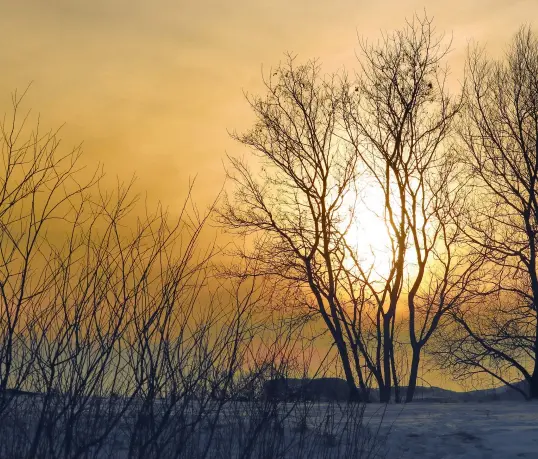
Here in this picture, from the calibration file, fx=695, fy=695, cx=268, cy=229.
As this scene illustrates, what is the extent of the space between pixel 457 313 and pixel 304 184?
5.99m

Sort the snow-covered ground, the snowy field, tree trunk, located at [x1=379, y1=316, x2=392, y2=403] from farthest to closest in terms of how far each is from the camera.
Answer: tree trunk, located at [x1=379, y1=316, x2=392, y2=403] < the snow-covered ground < the snowy field

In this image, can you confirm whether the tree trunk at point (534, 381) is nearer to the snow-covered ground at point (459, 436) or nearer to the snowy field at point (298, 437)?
the snow-covered ground at point (459, 436)

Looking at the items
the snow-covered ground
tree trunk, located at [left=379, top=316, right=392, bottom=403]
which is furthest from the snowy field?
tree trunk, located at [left=379, top=316, right=392, bottom=403]

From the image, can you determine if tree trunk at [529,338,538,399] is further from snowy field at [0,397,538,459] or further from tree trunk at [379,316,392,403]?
snowy field at [0,397,538,459]

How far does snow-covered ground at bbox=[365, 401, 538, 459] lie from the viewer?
23.0 feet

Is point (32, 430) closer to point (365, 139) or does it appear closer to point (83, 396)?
point (83, 396)

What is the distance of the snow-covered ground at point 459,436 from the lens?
7.00 m

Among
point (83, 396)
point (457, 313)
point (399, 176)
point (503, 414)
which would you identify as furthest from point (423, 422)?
point (457, 313)

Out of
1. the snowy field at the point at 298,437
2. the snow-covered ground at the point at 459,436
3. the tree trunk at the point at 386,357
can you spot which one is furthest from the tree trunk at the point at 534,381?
the snowy field at the point at 298,437

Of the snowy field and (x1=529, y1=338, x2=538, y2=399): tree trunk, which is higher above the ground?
(x1=529, y1=338, x2=538, y2=399): tree trunk

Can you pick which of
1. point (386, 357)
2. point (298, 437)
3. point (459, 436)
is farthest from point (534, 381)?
point (298, 437)

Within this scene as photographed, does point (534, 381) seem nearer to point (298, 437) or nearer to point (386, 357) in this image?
point (386, 357)

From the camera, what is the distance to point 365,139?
1875 centimetres

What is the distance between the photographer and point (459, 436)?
7.52 meters
